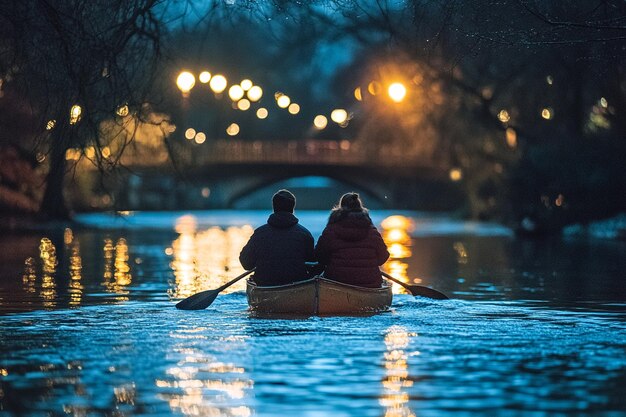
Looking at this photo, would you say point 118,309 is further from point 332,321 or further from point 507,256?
point 507,256

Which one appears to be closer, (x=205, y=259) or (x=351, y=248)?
(x=351, y=248)

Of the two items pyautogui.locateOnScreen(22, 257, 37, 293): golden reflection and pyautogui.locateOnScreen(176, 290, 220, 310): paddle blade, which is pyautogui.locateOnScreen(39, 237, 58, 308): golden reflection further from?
pyautogui.locateOnScreen(176, 290, 220, 310): paddle blade

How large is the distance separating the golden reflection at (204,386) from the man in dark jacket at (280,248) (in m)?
4.53

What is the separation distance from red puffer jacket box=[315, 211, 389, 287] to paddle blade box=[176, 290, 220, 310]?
5.80 feet

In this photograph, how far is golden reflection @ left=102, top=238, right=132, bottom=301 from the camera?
24.6 metres

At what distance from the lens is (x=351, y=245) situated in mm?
18844

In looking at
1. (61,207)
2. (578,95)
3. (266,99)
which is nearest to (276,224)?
(578,95)

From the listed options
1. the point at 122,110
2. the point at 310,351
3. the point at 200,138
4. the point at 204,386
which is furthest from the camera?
the point at 200,138

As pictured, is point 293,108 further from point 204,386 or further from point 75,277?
point 204,386

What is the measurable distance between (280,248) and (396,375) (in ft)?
20.5

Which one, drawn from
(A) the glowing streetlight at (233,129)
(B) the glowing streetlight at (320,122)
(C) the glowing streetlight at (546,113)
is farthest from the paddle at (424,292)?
(B) the glowing streetlight at (320,122)

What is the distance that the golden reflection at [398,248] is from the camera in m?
28.6

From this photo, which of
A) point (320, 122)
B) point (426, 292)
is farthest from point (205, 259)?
point (320, 122)

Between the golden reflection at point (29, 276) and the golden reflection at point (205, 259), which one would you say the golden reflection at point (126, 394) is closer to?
the golden reflection at point (205, 259)
